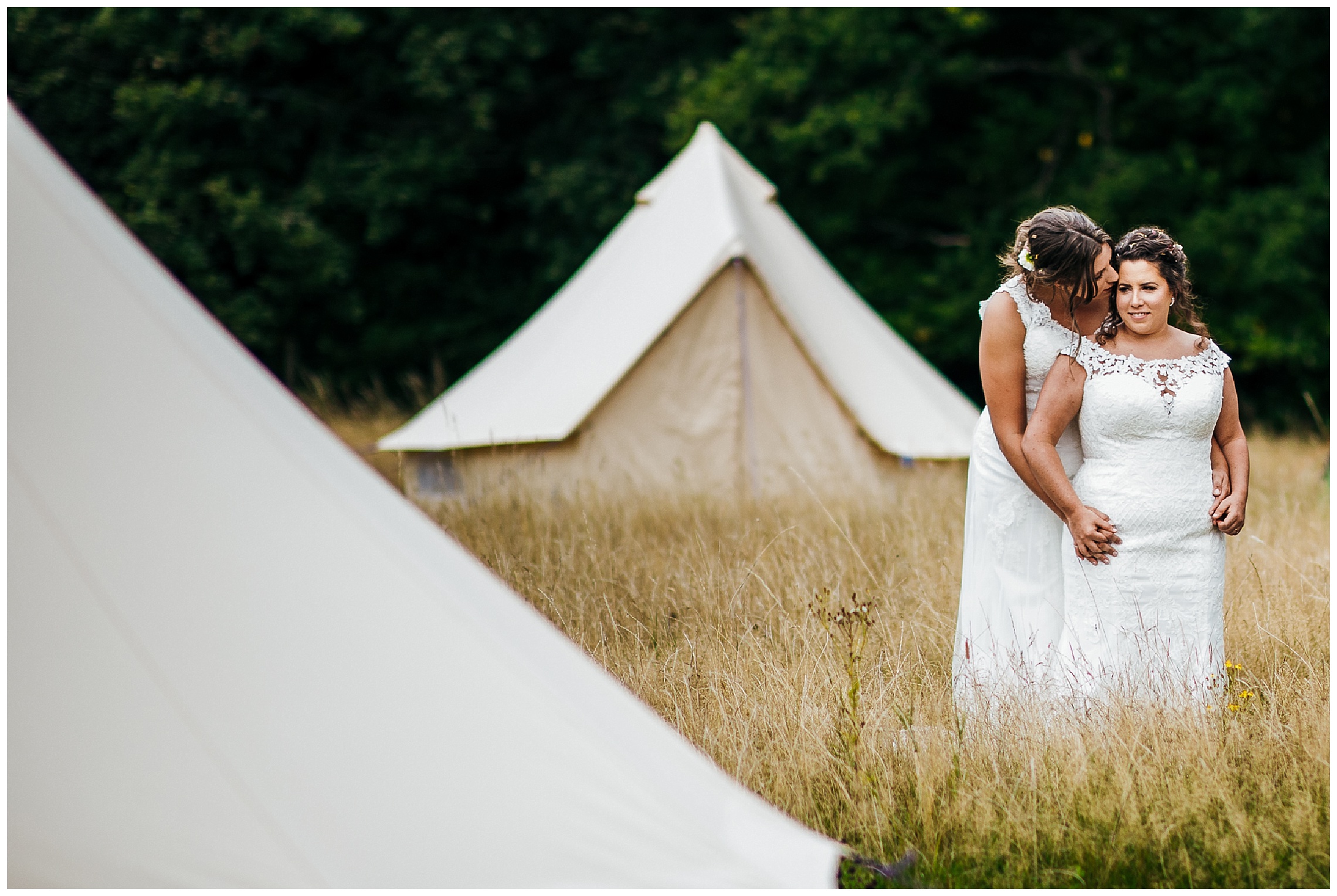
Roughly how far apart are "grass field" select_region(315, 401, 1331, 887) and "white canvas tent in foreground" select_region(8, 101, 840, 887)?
0.64 m

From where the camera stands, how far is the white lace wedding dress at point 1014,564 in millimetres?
2719

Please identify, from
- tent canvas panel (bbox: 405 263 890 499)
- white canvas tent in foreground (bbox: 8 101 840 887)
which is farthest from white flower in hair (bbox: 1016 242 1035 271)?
tent canvas panel (bbox: 405 263 890 499)

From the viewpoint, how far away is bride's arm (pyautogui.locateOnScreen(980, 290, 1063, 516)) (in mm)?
2682

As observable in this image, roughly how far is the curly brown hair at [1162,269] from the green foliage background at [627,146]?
7.93 metres

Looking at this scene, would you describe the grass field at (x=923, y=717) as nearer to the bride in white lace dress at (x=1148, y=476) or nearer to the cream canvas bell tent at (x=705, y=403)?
the bride in white lace dress at (x=1148, y=476)

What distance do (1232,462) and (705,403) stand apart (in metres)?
3.52

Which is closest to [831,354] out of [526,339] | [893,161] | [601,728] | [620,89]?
[526,339]

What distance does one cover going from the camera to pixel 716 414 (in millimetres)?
5965

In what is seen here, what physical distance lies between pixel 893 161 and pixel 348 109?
6285 millimetres

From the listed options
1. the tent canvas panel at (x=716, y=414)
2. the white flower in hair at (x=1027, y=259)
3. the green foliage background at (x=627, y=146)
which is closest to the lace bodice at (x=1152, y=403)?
the white flower in hair at (x=1027, y=259)

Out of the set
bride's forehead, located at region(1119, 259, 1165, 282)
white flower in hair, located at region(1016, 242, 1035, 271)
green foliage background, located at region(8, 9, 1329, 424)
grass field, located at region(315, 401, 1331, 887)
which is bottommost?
grass field, located at region(315, 401, 1331, 887)

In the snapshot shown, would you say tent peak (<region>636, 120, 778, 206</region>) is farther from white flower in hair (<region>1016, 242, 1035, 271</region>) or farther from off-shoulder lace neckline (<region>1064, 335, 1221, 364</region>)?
off-shoulder lace neckline (<region>1064, 335, 1221, 364</region>)

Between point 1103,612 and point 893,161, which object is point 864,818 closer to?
point 1103,612

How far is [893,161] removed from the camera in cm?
1277
